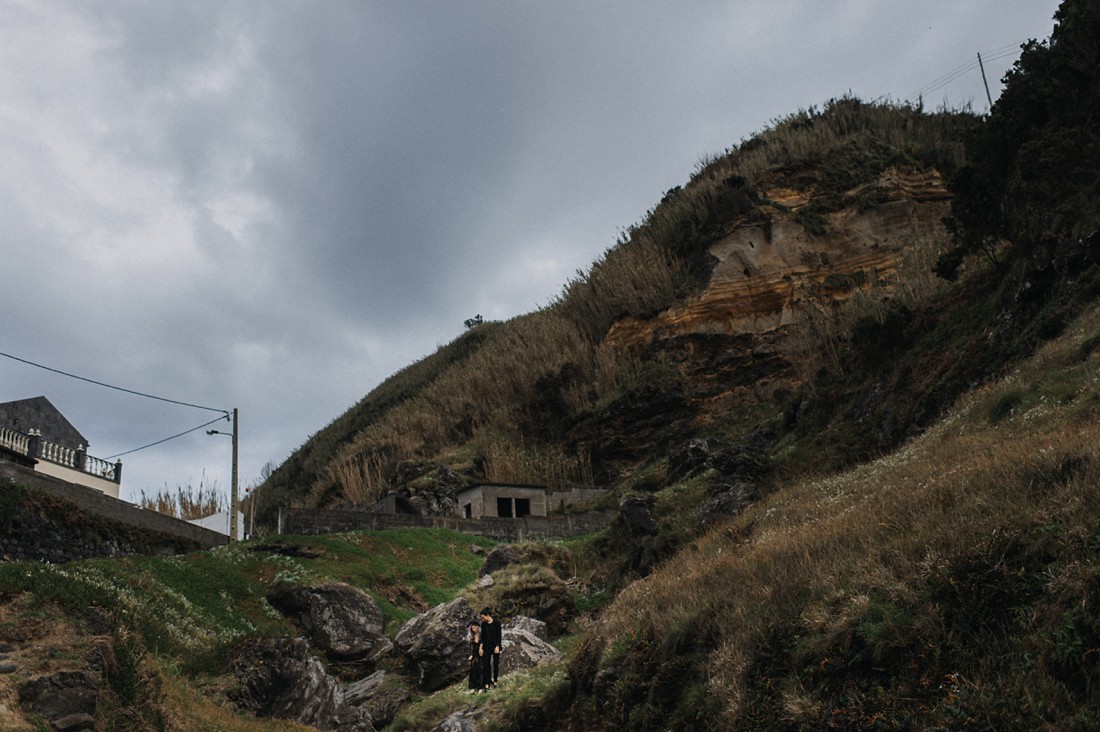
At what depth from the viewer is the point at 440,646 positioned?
18406 mm

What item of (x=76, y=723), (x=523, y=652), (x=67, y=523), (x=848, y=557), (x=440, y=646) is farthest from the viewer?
(x=67, y=523)

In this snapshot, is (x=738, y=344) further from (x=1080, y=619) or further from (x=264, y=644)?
(x=1080, y=619)

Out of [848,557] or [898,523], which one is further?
[898,523]

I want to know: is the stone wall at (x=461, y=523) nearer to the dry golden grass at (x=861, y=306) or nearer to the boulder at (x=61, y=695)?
the dry golden grass at (x=861, y=306)

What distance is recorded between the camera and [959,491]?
11273 millimetres

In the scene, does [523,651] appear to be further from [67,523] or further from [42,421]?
[42,421]

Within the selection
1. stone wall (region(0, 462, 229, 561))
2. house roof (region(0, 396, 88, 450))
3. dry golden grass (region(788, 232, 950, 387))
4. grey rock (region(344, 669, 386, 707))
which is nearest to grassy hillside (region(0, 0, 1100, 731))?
dry golden grass (region(788, 232, 950, 387))

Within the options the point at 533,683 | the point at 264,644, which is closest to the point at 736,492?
the point at 533,683

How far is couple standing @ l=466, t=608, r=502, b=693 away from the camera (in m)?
16.1

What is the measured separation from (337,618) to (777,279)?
3408cm

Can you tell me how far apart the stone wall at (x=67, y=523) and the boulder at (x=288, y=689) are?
7904 millimetres

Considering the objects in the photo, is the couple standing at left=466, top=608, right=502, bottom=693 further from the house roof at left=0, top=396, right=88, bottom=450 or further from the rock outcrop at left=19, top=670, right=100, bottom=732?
the house roof at left=0, top=396, right=88, bottom=450

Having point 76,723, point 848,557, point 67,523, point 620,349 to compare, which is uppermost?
point 620,349

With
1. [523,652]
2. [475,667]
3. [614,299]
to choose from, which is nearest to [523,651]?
[523,652]
